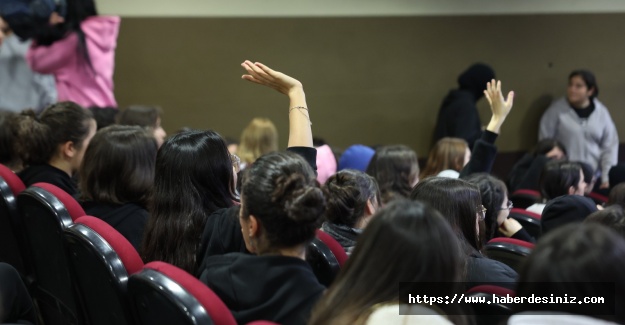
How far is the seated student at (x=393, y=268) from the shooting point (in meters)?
1.45

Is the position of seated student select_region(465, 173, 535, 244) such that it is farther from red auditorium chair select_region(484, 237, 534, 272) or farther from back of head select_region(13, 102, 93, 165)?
back of head select_region(13, 102, 93, 165)

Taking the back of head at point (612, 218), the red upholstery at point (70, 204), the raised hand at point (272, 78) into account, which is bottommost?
the red upholstery at point (70, 204)

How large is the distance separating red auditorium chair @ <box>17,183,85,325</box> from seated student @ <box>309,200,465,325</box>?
1145 mm

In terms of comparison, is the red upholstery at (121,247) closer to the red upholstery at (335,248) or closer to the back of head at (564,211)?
the red upholstery at (335,248)

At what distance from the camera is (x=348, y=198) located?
104 inches

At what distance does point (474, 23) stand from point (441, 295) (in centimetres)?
593

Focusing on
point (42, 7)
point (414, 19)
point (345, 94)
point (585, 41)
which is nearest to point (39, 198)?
point (42, 7)

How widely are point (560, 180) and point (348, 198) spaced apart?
5.24 feet

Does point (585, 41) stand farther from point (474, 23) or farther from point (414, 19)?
point (414, 19)

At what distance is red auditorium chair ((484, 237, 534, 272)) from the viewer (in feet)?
7.61

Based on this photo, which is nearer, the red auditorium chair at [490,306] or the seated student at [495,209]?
the red auditorium chair at [490,306]

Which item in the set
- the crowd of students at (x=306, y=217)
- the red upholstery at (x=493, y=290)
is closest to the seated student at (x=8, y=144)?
the crowd of students at (x=306, y=217)

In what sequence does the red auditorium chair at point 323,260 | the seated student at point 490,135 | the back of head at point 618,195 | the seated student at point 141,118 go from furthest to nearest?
the seated student at point 141,118 < the seated student at point 490,135 < the back of head at point 618,195 < the red auditorium chair at point 323,260

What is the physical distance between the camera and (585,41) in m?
7.51
